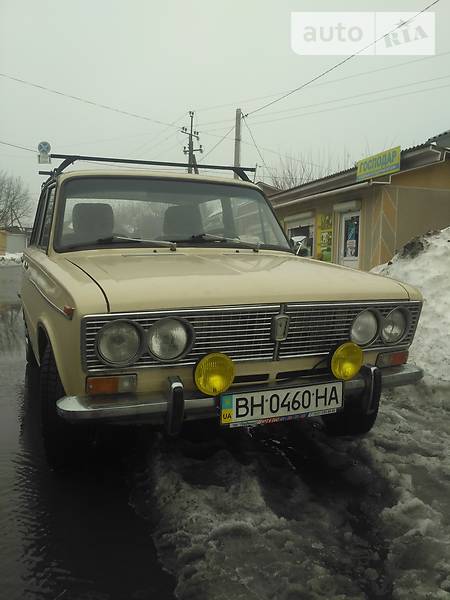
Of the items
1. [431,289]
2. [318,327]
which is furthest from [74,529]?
[431,289]

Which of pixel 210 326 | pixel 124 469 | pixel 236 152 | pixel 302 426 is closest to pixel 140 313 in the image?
pixel 210 326

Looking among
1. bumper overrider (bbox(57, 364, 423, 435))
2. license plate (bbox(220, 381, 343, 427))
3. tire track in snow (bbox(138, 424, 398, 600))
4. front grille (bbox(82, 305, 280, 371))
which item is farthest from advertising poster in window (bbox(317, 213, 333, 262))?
bumper overrider (bbox(57, 364, 423, 435))

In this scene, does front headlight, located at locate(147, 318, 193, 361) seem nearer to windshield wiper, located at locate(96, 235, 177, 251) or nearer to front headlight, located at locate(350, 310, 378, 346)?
front headlight, located at locate(350, 310, 378, 346)

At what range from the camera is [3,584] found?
2.03 meters

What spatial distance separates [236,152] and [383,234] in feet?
42.5

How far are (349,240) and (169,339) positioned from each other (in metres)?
12.3

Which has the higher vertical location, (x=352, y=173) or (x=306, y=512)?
(x=352, y=173)

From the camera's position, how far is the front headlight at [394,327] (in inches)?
115

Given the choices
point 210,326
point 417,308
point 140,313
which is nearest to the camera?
point 140,313

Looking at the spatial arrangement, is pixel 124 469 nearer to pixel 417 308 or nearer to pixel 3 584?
pixel 3 584

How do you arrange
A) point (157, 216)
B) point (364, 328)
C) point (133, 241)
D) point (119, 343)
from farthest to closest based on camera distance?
point (157, 216)
point (133, 241)
point (364, 328)
point (119, 343)

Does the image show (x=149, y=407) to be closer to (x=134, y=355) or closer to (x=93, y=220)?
(x=134, y=355)

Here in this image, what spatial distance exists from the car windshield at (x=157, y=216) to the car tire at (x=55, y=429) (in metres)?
0.97

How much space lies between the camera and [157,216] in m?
3.66
